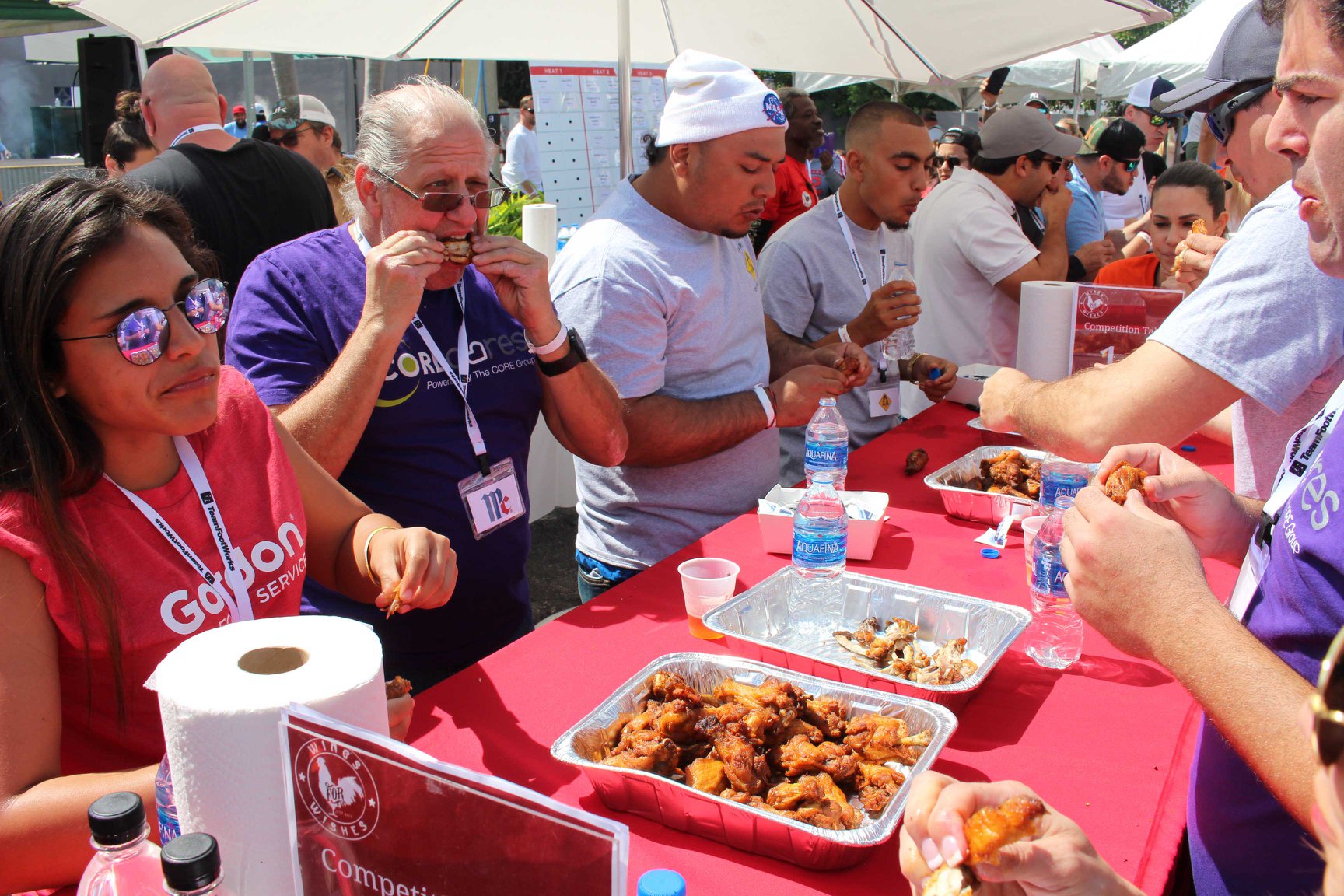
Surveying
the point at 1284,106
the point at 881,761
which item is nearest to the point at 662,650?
the point at 881,761

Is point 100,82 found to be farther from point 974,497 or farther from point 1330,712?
point 1330,712

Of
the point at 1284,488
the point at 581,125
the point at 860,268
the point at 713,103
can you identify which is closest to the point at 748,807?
the point at 1284,488

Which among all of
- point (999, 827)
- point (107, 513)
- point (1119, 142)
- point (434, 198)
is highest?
point (1119, 142)

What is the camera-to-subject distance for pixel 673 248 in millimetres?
3096

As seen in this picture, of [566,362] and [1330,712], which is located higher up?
[1330,712]

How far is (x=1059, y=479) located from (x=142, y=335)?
209cm

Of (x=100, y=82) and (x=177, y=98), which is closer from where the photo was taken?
(x=177, y=98)

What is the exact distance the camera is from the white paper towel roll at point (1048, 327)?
374 cm

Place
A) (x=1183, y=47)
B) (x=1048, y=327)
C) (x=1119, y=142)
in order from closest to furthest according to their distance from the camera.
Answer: (x=1048, y=327) < (x=1119, y=142) < (x=1183, y=47)

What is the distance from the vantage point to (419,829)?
90 centimetres

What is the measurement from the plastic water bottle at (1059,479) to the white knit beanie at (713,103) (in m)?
1.52

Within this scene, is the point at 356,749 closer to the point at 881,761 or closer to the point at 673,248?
the point at 881,761

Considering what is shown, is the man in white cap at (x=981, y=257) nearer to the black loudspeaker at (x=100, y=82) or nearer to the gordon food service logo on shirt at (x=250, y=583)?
the gordon food service logo on shirt at (x=250, y=583)

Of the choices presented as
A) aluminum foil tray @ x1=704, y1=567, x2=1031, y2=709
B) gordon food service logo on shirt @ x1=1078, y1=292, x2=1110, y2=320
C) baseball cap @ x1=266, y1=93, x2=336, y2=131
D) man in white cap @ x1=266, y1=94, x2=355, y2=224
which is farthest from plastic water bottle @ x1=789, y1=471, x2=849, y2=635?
baseball cap @ x1=266, y1=93, x2=336, y2=131
